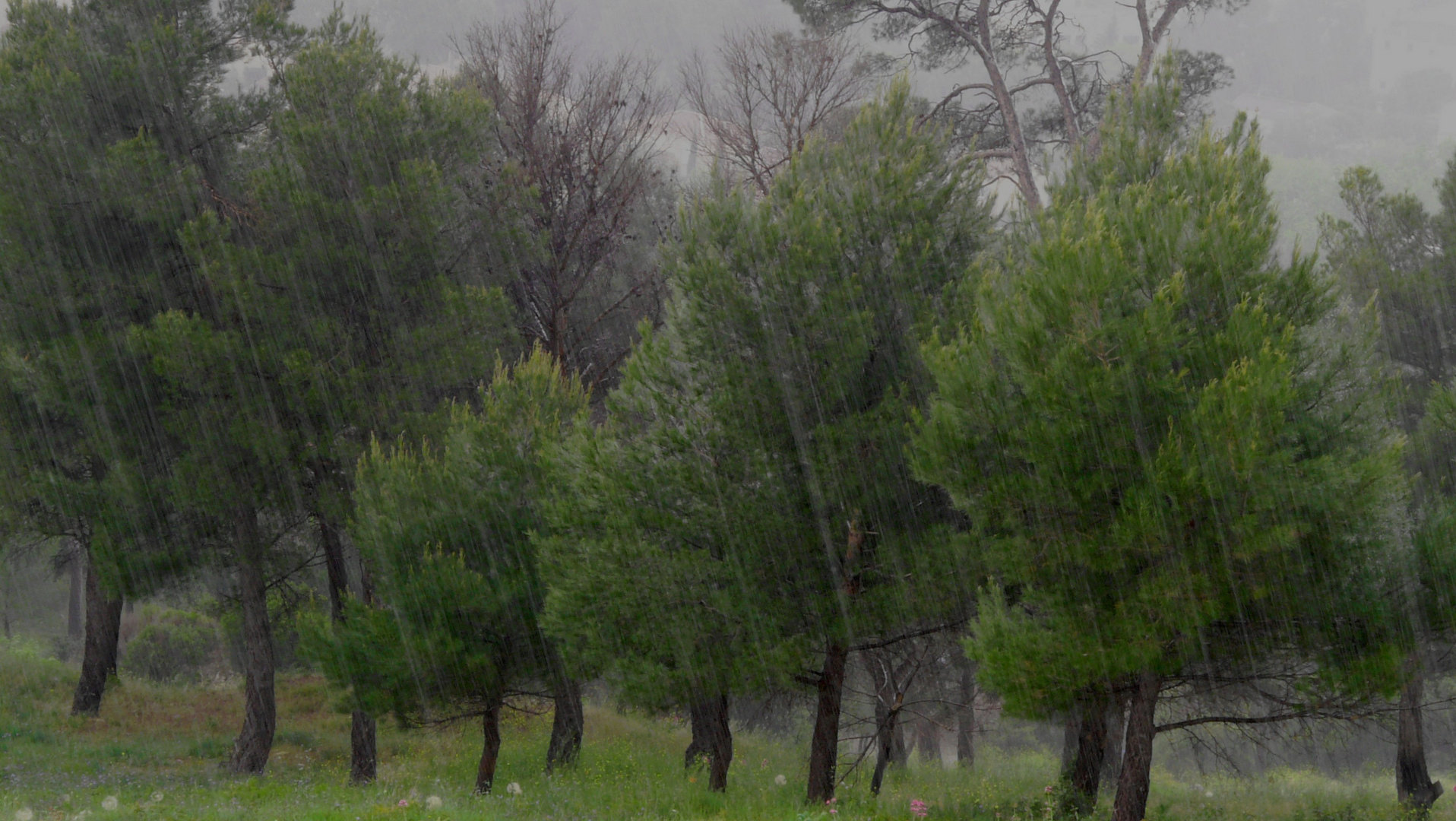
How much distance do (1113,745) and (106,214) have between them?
1806 centimetres

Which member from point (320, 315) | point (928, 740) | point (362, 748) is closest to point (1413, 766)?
point (928, 740)

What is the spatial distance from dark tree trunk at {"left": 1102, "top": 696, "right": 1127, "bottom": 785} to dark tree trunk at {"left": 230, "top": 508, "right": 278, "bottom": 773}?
12.2 meters

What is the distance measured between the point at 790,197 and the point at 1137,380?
4.84m

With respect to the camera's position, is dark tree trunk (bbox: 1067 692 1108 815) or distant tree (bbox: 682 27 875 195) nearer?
dark tree trunk (bbox: 1067 692 1108 815)

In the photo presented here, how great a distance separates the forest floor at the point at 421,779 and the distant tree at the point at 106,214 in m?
3.44

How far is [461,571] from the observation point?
469 inches

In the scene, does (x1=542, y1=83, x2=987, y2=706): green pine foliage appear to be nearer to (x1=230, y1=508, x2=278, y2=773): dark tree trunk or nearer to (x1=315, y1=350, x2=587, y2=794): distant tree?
(x1=315, y1=350, x2=587, y2=794): distant tree

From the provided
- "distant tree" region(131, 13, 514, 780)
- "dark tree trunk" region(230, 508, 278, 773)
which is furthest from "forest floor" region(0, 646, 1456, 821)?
"distant tree" region(131, 13, 514, 780)

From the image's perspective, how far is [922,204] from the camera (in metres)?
10.4

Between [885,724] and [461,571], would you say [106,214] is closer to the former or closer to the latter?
[461,571]

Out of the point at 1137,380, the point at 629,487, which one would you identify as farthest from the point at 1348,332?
the point at 629,487

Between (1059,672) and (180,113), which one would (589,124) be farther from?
(1059,672)

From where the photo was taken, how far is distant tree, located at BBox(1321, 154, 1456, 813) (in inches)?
513

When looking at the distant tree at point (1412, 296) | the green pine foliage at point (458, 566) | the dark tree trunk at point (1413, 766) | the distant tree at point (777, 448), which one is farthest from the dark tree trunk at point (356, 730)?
the dark tree trunk at point (1413, 766)
